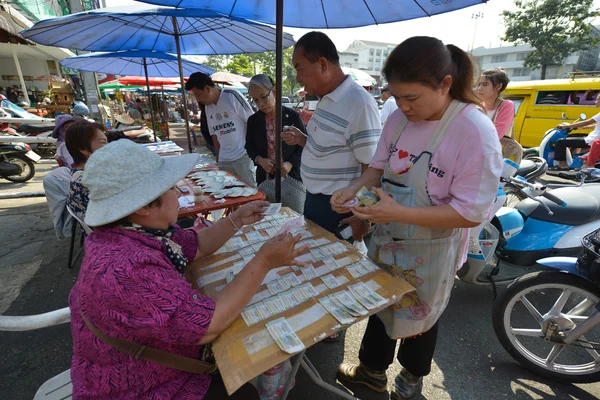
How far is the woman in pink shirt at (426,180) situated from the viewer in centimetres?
109

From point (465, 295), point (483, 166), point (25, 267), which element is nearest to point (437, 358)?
point (465, 295)

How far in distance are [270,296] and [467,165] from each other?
36.3 inches

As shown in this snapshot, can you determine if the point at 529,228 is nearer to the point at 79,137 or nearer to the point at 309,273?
the point at 309,273

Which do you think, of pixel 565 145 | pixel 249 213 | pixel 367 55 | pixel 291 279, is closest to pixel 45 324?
pixel 249 213

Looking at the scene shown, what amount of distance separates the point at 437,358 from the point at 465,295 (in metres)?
0.87

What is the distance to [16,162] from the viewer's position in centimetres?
598

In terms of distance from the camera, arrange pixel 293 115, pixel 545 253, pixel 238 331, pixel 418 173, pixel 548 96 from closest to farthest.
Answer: pixel 238 331 < pixel 418 173 < pixel 545 253 < pixel 293 115 < pixel 548 96

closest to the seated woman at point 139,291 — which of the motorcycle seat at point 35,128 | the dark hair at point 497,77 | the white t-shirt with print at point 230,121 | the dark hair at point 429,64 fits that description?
the dark hair at point 429,64

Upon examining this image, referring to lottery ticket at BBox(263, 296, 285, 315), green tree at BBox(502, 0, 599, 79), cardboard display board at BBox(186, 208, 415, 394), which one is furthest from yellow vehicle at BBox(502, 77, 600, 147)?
green tree at BBox(502, 0, 599, 79)

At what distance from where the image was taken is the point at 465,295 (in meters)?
2.69

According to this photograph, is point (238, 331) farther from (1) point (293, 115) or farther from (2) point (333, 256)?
(1) point (293, 115)

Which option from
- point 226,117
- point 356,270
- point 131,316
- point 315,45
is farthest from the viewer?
point 226,117

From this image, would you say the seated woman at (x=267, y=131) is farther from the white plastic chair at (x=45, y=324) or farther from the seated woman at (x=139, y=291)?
the white plastic chair at (x=45, y=324)

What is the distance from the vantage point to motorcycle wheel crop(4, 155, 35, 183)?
235 inches
